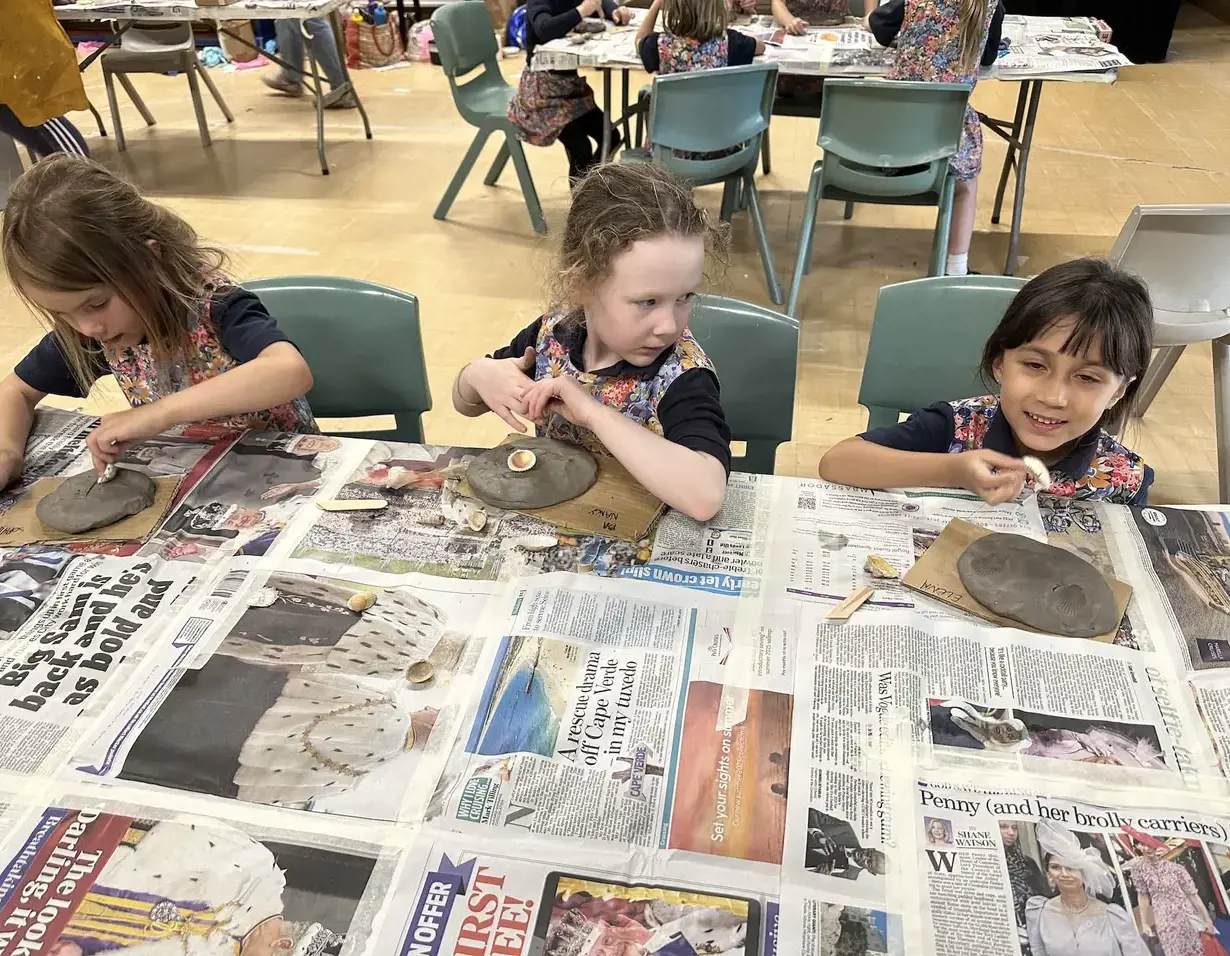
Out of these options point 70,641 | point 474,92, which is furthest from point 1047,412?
point 474,92

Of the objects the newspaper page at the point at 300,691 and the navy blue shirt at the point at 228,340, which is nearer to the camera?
the newspaper page at the point at 300,691

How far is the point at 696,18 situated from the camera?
262 cm

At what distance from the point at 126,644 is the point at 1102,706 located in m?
0.91

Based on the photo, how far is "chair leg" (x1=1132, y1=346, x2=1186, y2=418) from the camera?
1.97m

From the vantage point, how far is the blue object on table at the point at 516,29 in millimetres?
5113

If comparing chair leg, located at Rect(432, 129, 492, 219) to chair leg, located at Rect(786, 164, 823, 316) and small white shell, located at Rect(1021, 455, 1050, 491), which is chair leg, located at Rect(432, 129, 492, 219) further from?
small white shell, located at Rect(1021, 455, 1050, 491)

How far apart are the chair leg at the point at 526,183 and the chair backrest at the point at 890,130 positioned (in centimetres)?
122

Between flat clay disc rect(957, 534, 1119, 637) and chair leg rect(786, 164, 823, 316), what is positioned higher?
flat clay disc rect(957, 534, 1119, 637)

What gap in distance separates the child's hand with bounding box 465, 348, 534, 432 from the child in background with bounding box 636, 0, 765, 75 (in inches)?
76.3

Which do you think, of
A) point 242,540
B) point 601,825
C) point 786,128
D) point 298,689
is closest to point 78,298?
point 242,540

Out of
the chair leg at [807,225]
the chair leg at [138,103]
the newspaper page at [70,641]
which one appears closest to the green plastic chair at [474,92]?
the chair leg at [807,225]

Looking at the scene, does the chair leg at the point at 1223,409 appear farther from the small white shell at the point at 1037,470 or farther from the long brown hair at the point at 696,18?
the long brown hair at the point at 696,18

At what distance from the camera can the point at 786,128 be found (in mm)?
4312

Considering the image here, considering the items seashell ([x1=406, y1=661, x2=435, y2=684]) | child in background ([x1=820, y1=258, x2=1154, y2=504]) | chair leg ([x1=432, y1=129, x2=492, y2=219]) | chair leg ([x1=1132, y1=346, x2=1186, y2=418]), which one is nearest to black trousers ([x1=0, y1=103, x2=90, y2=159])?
chair leg ([x1=432, y1=129, x2=492, y2=219])
